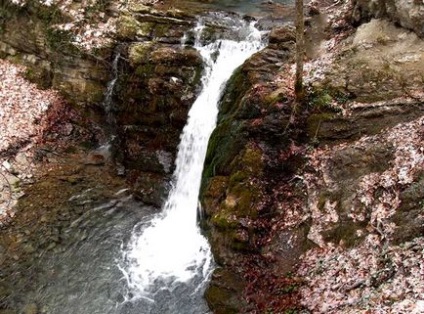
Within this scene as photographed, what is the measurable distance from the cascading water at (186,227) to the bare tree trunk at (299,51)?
2.68m

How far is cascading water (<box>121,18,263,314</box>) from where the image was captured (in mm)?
9383

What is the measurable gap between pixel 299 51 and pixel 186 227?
4856 mm

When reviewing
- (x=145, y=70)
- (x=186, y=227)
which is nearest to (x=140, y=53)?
(x=145, y=70)

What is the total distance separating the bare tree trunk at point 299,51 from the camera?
9172 millimetres

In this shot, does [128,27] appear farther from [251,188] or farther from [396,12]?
[396,12]

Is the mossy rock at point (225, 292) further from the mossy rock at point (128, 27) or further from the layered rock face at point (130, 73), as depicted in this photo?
the mossy rock at point (128, 27)

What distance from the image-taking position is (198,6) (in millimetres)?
14859

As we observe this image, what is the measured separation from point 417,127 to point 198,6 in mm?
A: 8821

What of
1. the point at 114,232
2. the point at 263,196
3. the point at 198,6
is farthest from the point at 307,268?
the point at 198,6

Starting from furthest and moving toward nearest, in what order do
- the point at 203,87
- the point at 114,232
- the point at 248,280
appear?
the point at 203,87 → the point at 114,232 → the point at 248,280

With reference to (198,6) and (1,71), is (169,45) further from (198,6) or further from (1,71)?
(1,71)

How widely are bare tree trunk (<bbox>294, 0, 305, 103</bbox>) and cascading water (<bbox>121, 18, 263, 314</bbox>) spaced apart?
105 inches

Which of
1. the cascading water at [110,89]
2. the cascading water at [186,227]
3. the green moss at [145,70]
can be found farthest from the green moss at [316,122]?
the cascading water at [110,89]

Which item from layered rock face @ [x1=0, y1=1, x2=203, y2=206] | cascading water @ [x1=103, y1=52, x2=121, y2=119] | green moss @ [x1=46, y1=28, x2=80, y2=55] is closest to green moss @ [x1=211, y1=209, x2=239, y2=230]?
layered rock face @ [x1=0, y1=1, x2=203, y2=206]
